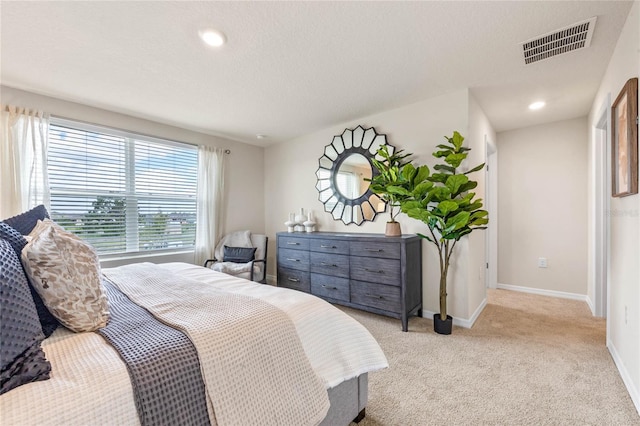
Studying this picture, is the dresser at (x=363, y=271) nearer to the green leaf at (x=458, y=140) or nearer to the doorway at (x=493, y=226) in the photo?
the green leaf at (x=458, y=140)

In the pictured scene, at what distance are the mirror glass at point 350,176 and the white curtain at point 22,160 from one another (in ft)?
10.0

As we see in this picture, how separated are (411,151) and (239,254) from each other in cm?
258

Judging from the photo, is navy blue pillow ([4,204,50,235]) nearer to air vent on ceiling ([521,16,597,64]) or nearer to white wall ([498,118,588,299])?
air vent on ceiling ([521,16,597,64])

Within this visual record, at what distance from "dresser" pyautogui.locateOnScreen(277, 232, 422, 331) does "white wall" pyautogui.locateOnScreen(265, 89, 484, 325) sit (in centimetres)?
22

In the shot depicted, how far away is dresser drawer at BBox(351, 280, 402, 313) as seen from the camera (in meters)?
2.71

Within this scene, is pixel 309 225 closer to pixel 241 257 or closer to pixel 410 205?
pixel 241 257

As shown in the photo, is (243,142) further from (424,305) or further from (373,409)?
(373,409)

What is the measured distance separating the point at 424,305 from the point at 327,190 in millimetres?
1928

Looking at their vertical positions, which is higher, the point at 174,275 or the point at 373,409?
the point at 174,275

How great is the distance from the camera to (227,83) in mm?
2605

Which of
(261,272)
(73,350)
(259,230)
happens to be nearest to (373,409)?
(73,350)

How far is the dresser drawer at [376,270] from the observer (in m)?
2.71

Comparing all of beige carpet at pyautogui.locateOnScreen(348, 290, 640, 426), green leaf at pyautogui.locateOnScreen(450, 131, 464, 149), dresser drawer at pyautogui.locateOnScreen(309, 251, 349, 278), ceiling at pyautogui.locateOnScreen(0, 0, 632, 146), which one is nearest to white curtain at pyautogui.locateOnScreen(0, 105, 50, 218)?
ceiling at pyautogui.locateOnScreen(0, 0, 632, 146)

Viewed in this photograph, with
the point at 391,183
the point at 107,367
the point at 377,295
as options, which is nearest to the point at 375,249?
the point at 377,295
